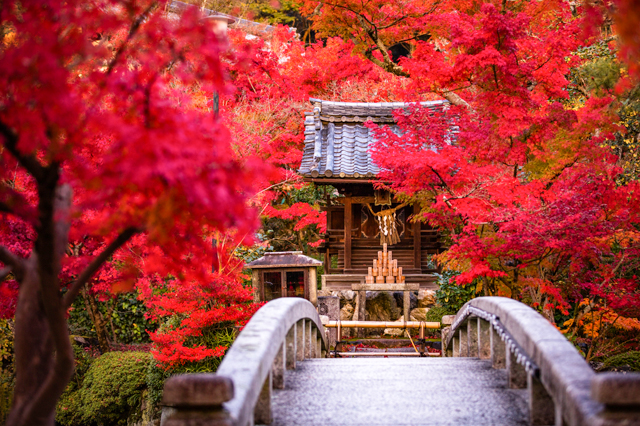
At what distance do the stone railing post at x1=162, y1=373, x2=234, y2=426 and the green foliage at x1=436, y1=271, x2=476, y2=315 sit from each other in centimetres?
880

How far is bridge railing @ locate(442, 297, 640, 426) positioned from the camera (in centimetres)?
254

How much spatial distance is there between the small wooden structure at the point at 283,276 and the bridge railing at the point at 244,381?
490 centimetres

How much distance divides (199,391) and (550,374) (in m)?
2.16

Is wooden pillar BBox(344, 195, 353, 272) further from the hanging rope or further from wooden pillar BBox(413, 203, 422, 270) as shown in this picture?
wooden pillar BBox(413, 203, 422, 270)

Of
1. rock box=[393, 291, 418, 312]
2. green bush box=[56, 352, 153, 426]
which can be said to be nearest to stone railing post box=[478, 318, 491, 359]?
green bush box=[56, 352, 153, 426]

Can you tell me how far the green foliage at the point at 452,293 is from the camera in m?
11.1

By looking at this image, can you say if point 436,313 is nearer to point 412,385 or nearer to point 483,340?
point 483,340

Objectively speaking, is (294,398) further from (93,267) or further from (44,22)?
(44,22)

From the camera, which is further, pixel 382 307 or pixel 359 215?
pixel 359 215

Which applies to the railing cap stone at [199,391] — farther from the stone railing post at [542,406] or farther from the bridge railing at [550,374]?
the stone railing post at [542,406]

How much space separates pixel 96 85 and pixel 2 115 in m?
0.49

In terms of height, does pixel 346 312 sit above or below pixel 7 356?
above

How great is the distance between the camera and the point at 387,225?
13.3 metres

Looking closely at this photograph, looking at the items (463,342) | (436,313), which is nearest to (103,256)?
(463,342)
